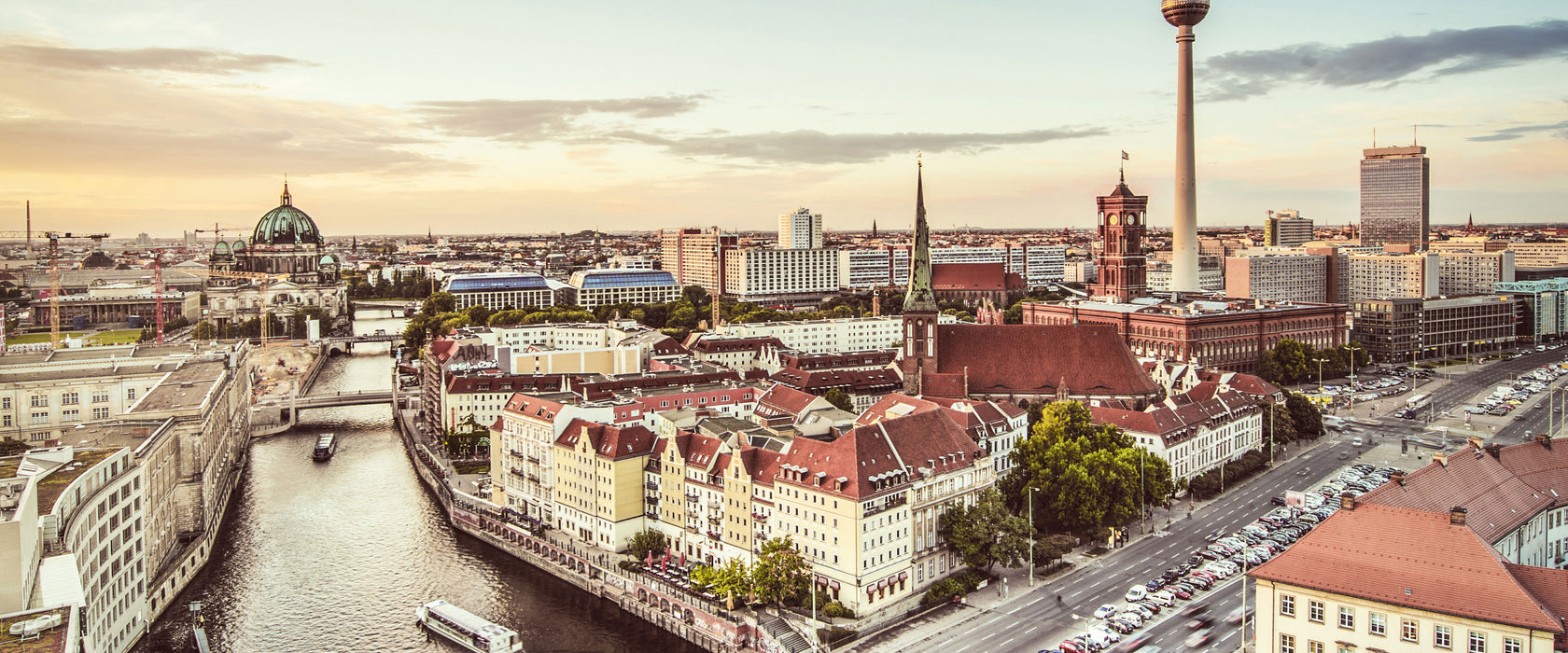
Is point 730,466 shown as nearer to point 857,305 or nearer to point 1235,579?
point 1235,579

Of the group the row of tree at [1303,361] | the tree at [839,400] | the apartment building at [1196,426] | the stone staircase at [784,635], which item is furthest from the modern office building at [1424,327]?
the stone staircase at [784,635]

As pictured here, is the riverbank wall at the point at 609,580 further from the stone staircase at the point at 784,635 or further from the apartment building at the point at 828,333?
the apartment building at the point at 828,333

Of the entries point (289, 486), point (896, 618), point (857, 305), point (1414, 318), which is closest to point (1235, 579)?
point (896, 618)

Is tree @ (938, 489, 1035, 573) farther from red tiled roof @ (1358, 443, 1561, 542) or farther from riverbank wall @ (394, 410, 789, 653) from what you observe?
red tiled roof @ (1358, 443, 1561, 542)

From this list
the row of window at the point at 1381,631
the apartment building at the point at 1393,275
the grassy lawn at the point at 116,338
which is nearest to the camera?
the row of window at the point at 1381,631

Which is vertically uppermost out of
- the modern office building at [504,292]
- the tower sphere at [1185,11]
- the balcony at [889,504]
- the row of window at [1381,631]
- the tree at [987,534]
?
the tower sphere at [1185,11]

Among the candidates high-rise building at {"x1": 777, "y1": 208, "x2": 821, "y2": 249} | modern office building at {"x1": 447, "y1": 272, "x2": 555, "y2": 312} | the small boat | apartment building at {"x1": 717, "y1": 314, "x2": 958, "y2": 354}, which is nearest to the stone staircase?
the small boat
